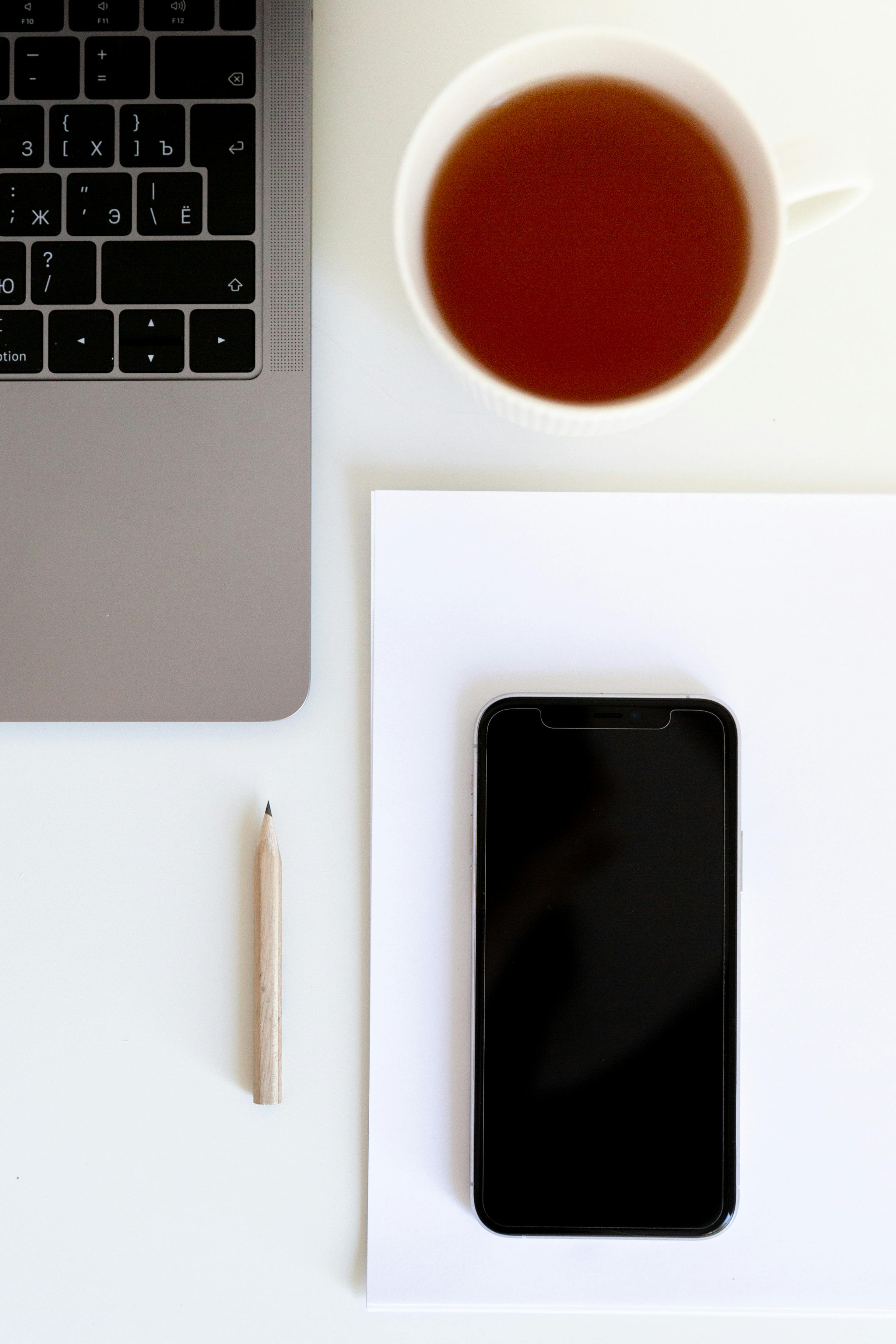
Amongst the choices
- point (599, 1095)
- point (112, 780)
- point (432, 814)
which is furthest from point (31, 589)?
point (599, 1095)

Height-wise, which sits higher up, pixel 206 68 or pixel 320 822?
pixel 206 68

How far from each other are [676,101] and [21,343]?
0.26m

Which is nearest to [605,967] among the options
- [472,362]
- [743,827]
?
[743,827]

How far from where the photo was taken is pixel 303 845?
0.40m

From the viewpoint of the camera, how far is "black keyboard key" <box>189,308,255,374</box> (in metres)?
0.37

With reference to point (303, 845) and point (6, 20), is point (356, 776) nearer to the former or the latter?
point (303, 845)

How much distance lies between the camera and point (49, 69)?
1.22 ft

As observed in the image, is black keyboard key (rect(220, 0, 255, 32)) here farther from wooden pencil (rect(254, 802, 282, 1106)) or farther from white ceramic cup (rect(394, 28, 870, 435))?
wooden pencil (rect(254, 802, 282, 1106))

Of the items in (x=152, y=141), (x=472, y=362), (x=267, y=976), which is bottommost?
(x=267, y=976)

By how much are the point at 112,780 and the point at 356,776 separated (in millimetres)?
105

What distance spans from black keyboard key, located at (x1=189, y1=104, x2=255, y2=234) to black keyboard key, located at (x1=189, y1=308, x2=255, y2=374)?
33mm

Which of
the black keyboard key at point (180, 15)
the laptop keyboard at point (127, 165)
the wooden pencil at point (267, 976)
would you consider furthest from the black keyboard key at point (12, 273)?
the wooden pencil at point (267, 976)

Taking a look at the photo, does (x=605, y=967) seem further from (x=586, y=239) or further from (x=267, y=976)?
(x=586, y=239)

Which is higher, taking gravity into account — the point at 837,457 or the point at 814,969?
the point at 837,457
